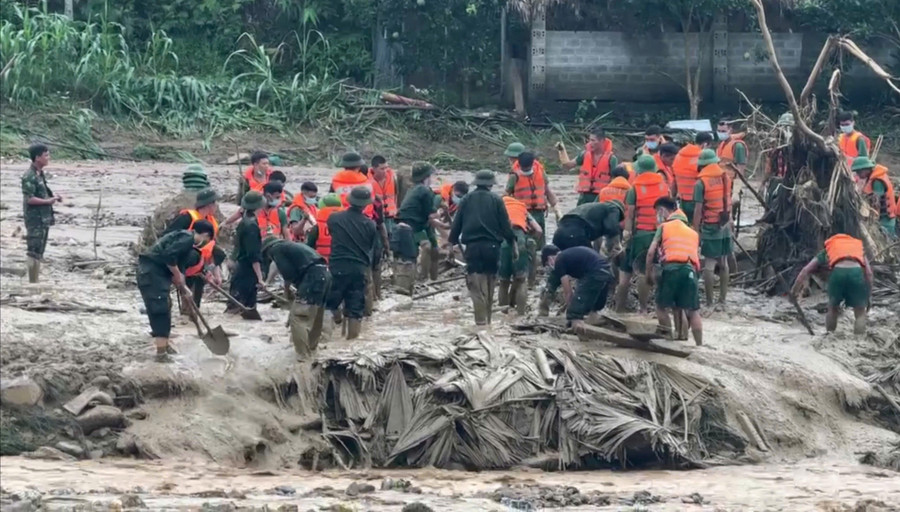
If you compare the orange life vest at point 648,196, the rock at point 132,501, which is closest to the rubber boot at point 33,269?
the rock at point 132,501

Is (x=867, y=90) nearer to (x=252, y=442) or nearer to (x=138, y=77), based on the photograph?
(x=138, y=77)

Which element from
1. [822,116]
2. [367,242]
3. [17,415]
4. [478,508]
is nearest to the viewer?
[478,508]

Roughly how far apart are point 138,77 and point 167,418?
14.1 metres

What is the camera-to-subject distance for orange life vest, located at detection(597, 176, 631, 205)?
1709cm

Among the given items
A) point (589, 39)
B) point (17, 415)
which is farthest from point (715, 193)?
point (589, 39)

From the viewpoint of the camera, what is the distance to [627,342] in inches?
597

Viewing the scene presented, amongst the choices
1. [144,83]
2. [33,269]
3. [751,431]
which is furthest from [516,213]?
[144,83]

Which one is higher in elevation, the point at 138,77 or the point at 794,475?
the point at 138,77

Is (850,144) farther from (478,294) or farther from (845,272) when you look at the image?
(478,294)

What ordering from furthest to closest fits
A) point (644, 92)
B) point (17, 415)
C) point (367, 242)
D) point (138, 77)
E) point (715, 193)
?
point (644, 92) → point (138, 77) → point (715, 193) → point (367, 242) → point (17, 415)

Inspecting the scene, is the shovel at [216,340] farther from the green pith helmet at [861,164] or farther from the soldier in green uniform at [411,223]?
the green pith helmet at [861,164]

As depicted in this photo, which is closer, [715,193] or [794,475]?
[794,475]

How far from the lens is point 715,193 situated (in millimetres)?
17281

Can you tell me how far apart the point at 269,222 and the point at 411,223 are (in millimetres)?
1781
